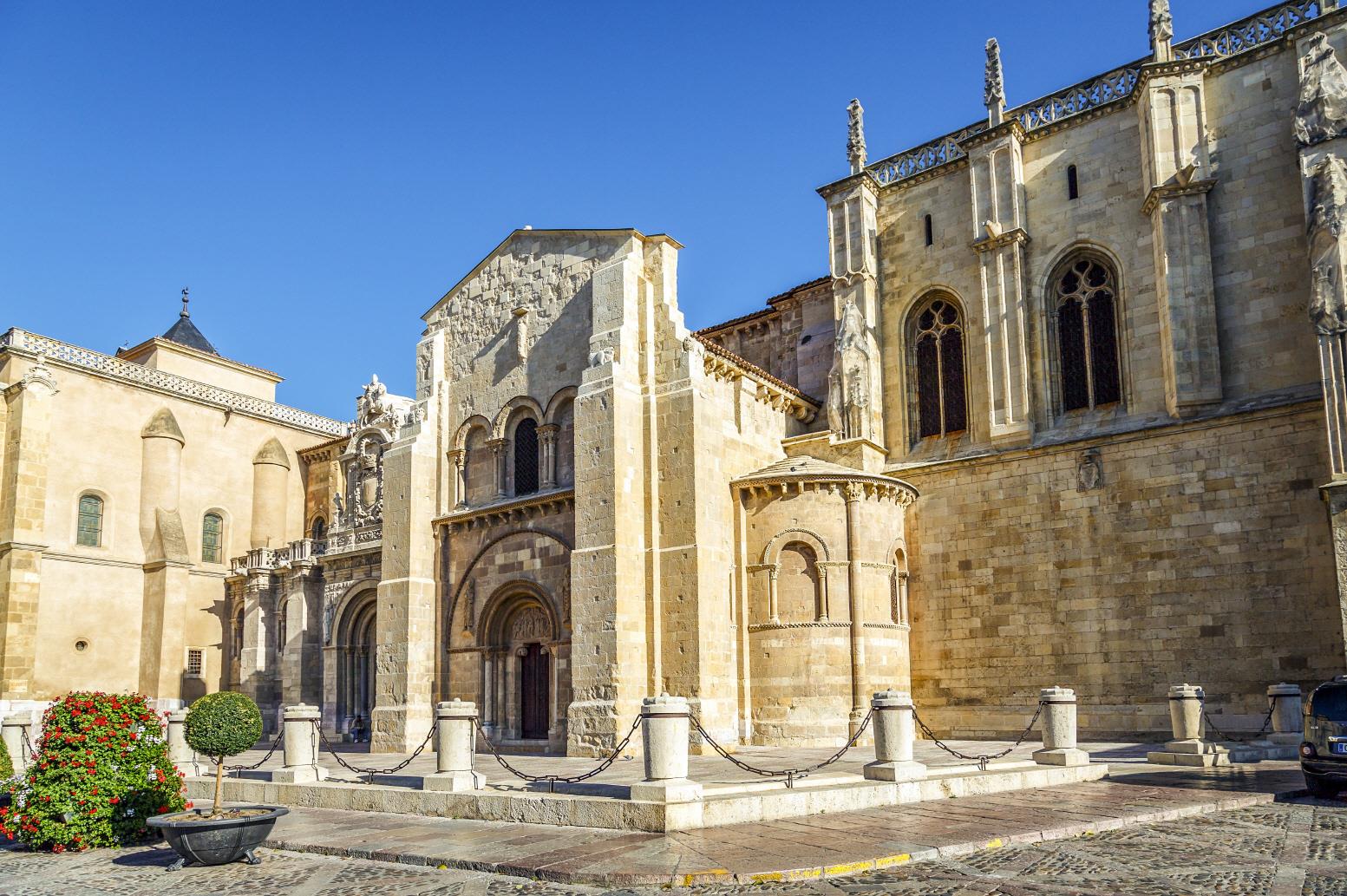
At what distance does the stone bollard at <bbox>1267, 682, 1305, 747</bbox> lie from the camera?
18.4 m

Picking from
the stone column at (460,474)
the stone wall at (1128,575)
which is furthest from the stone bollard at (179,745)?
the stone wall at (1128,575)

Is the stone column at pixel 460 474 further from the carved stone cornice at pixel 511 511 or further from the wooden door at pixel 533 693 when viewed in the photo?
the wooden door at pixel 533 693

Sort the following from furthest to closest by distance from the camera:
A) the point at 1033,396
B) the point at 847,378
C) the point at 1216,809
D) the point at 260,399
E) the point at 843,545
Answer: the point at 260,399
the point at 847,378
the point at 1033,396
the point at 843,545
the point at 1216,809

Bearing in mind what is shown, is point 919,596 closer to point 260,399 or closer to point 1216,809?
point 1216,809

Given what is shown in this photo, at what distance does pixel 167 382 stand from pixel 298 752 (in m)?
23.3

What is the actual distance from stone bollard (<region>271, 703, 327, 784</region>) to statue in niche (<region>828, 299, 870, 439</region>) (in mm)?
14089

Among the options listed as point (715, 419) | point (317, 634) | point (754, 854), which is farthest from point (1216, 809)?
point (317, 634)

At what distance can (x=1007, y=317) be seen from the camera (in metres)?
24.9

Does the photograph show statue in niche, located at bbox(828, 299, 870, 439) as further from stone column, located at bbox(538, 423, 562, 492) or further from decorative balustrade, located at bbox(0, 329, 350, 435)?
decorative balustrade, located at bbox(0, 329, 350, 435)

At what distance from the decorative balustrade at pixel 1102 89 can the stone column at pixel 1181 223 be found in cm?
82

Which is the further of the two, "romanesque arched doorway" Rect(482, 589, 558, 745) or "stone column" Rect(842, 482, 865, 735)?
"romanesque arched doorway" Rect(482, 589, 558, 745)

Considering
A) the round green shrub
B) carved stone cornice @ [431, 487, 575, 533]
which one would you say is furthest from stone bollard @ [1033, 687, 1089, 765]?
the round green shrub

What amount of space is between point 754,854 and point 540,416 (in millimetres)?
15828

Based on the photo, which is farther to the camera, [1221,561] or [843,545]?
[843,545]
